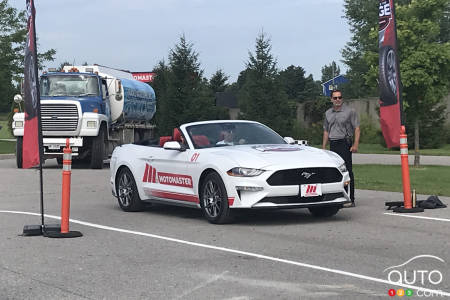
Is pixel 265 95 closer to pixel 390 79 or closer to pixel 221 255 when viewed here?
pixel 390 79

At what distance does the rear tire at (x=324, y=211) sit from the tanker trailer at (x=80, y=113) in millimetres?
15012

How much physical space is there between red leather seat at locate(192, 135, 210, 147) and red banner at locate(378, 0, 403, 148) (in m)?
2.71

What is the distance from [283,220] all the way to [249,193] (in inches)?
44.5

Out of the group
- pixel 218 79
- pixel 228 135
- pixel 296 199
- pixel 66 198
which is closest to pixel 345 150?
pixel 228 135

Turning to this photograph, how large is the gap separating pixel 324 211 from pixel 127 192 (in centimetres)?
319

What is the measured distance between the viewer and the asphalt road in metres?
6.79

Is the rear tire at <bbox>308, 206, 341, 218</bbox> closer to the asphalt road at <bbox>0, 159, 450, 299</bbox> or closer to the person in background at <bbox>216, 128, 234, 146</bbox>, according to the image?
the asphalt road at <bbox>0, 159, 450, 299</bbox>

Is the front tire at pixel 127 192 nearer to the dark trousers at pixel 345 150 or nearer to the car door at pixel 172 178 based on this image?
the car door at pixel 172 178

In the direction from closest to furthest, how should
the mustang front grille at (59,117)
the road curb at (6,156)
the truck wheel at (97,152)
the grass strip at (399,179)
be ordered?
the grass strip at (399,179) < the mustang front grille at (59,117) < the truck wheel at (97,152) < the road curb at (6,156)

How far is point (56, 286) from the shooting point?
7008 millimetres

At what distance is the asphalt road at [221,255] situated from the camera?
6.79 metres

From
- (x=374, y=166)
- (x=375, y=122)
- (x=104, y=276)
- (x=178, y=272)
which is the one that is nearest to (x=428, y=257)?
(x=178, y=272)

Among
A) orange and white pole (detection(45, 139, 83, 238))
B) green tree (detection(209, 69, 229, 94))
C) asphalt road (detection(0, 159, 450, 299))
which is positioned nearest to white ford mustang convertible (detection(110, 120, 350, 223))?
asphalt road (detection(0, 159, 450, 299))

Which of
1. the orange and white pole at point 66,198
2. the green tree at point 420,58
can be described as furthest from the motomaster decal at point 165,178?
the green tree at point 420,58
